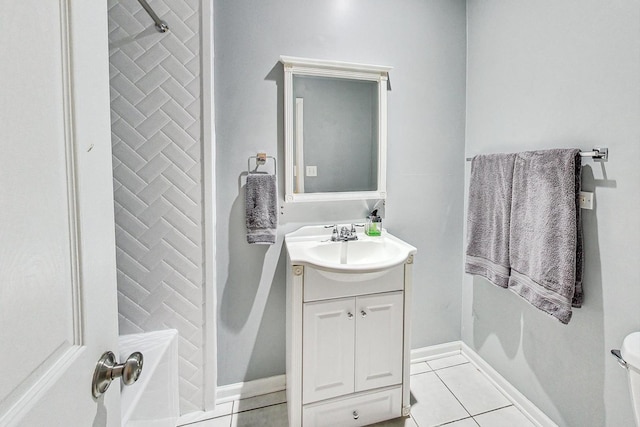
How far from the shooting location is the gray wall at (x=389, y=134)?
164cm

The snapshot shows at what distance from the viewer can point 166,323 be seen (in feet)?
5.12

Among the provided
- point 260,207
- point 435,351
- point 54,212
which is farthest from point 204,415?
point 54,212

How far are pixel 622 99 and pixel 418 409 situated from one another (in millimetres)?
1690

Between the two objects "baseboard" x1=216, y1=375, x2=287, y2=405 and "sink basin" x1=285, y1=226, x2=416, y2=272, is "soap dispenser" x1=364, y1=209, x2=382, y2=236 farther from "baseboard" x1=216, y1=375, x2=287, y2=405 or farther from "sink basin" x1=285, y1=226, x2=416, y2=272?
"baseboard" x1=216, y1=375, x2=287, y2=405

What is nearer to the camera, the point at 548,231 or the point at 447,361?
the point at 548,231

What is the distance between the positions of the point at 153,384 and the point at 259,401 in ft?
2.17

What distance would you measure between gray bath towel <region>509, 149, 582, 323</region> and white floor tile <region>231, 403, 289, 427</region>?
4.49ft

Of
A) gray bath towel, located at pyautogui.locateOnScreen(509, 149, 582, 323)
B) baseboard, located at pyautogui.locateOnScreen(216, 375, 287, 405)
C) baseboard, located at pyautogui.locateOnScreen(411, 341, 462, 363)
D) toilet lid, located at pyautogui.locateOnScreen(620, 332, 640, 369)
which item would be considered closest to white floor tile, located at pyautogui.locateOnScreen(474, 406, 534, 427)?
baseboard, located at pyautogui.locateOnScreen(411, 341, 462, 363)

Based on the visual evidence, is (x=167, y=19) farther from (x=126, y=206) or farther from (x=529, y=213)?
(x=529, y=213)

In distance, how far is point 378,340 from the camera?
4.95 ft

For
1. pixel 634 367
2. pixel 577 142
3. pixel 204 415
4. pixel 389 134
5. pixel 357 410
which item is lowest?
pixel 204 415

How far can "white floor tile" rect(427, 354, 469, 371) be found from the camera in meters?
2.01

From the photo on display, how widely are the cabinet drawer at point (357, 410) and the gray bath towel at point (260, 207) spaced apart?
2.81 feet

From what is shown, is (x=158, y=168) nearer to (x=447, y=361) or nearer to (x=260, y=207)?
(x=260, y=207)
